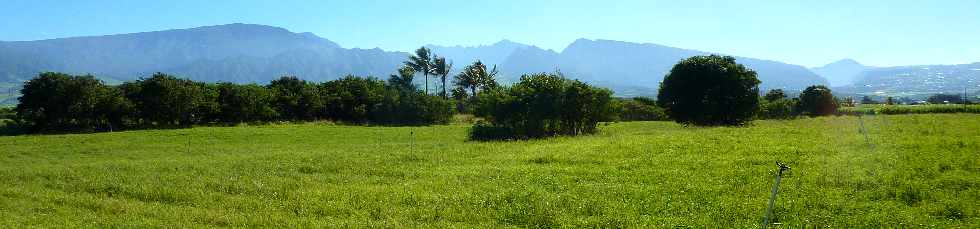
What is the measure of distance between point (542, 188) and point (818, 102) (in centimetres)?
6131

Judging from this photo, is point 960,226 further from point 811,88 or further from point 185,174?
point 811,88

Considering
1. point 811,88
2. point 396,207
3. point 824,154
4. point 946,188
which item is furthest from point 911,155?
point 811,88

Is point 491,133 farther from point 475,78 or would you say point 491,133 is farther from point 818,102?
point 475,78

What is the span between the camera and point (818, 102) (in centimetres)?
6412

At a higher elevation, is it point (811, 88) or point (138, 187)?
point (811, 88)

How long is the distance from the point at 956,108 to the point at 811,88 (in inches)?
515

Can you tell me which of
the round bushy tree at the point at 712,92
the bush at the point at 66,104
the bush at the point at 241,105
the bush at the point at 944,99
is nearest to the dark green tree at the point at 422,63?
the bush at the point at 241,105

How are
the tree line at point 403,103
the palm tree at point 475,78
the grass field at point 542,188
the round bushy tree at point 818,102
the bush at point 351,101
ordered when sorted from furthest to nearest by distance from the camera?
the palm tree at point 475,78 < the bush at point 351,101 < the round bushy tree at point 818,102 < the tree line at point 403,103 < the grass field at point 542,188

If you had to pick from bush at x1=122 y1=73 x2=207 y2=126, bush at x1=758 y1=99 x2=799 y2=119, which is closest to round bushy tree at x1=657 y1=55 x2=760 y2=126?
bush at x1=758 y1=99 x2=799 y2=119

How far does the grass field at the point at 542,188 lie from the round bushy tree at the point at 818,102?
45.2 meters

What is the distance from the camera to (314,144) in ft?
116

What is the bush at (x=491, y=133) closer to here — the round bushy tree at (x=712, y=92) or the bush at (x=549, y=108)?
the bush at (x=549, y=108)

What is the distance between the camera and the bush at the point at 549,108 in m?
37.1

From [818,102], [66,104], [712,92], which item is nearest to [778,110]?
[818,102]
